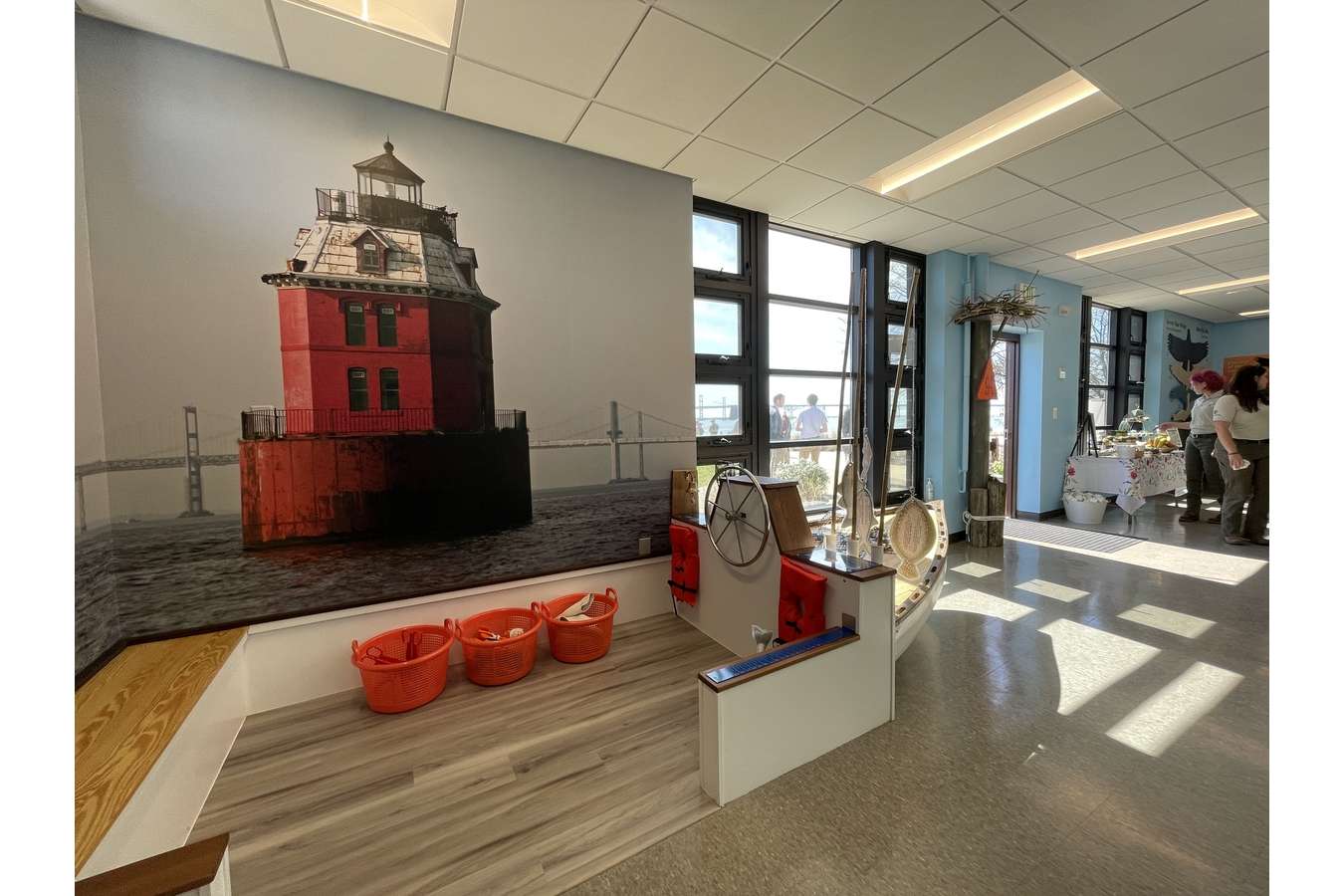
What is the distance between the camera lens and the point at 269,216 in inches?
86.0

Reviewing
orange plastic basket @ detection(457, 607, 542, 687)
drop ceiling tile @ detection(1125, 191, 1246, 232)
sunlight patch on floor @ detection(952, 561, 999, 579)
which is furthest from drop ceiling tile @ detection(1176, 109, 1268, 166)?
orange plastic basket @ detection(457, 607, 542, 687)

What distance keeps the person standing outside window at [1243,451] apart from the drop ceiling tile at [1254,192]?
165 cm

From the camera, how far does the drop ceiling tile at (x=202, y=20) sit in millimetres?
1831

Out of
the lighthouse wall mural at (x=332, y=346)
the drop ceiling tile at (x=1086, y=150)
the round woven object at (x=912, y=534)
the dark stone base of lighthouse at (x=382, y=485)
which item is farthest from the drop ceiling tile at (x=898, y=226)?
the dark stone base of lighthouse at (x=382, y=485)

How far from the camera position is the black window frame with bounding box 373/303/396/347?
7.90 ft

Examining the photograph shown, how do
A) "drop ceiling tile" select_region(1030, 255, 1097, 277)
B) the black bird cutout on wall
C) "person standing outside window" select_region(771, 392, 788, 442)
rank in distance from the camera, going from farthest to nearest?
the black bird cutout on wall → "drop ceiling tile" select_region(1030, 255, 1097, 277) → "person standing outside window" select_region(771, 392, 788, 442)

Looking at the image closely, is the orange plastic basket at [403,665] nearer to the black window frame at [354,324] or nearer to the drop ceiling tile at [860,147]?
the black window frame at [354,324]

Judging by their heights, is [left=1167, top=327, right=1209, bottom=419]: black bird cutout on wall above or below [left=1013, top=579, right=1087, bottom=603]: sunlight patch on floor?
above

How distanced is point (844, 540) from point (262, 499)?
300 centimetres

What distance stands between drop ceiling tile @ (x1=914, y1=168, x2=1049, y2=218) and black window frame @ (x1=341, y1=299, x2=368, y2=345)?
3911mm

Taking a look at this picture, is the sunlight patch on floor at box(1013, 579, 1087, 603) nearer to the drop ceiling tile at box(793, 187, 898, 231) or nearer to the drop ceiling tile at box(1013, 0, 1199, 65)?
the drop ceiling tile at box(793, 187, 898, 231)

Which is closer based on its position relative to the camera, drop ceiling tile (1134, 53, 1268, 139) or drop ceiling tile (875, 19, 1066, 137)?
drop ceiling tile (875, 19, 1066, 137)
